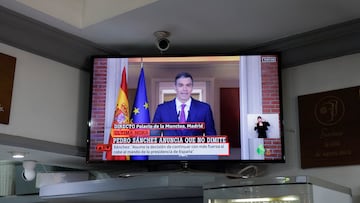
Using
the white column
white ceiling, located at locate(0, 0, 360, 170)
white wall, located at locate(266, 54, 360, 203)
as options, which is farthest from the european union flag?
the white column

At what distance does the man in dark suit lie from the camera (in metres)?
2.68

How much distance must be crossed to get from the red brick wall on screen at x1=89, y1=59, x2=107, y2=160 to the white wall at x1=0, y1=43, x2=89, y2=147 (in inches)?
5.8

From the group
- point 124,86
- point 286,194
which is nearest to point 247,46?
point 124,86

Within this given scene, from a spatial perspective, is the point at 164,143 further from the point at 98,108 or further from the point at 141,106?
the point at 98,108

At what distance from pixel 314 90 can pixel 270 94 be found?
9.2 inches

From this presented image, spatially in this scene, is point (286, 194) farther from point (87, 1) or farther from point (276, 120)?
point (87, 1)

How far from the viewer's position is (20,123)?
2.57 meters

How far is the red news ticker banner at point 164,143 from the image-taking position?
2658mm

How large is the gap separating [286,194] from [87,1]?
145 cm

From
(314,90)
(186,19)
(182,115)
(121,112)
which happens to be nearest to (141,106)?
(121,112)

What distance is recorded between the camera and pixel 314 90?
2729 millimetres

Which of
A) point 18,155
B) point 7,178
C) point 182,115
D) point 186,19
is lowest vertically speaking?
point 7,178

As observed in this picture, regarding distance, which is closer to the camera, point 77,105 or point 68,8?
point 68,8

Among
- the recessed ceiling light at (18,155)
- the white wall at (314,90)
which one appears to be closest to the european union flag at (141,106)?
the recessed ceiling light at (18,155)
